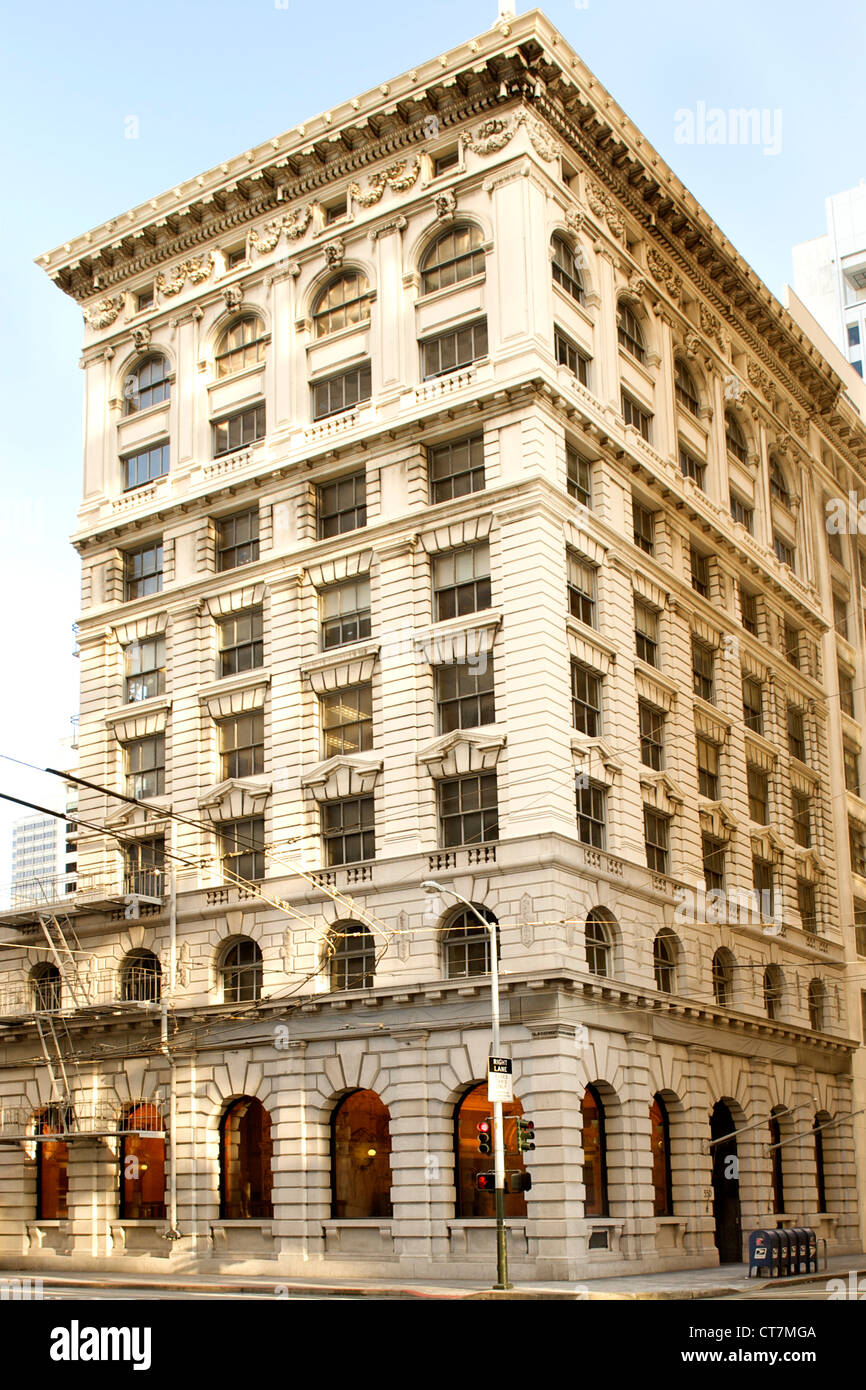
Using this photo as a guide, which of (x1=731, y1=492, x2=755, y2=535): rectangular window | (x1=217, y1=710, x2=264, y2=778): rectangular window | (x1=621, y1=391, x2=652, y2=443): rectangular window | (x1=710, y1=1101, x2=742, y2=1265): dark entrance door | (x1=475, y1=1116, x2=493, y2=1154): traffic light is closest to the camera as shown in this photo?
(x1=475, y1=1116, x2=493, y2=1154): traffic light

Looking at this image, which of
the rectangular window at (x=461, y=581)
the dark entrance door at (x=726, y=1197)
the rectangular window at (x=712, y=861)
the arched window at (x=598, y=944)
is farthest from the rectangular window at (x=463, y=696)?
the dark entrance door at (x=726, y=1197)

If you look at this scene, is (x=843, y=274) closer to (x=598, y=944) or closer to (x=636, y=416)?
(x=636, y=416)

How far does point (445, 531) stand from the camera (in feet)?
141

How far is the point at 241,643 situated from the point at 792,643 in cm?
2537

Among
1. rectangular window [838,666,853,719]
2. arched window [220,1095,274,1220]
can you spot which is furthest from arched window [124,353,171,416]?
rectangular window [838,666,853,719]

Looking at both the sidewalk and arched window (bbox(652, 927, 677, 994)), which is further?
arched window (bbox(652, 927, 677, 994))

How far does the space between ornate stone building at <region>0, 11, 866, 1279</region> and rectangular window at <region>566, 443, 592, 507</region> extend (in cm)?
16

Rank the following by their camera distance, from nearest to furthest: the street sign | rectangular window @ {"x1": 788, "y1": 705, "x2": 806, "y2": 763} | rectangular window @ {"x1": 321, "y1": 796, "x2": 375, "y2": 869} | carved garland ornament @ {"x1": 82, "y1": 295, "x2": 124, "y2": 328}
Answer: the street sign
rectangular window @ {"x1": 321, "y1": 796, "x2": 375, "y2": 869}
carved garland ornament @ {"x1": 82, "y1": 295, "x2": 124, "y2": 328}
rectangular window @ {"x1": 788, "y1": 705, "x2": 806, "y2": 763}

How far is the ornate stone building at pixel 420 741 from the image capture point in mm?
39375

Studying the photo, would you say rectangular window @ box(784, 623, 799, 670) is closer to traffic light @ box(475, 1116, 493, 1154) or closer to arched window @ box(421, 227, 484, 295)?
arched window @ box(421, 227, 484, 295)

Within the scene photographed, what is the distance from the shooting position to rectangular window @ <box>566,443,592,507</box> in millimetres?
44750

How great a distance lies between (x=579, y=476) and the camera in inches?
1785

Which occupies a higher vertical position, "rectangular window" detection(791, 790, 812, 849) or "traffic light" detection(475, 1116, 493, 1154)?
"rectangular window" detection(791, 790, 812, 849)

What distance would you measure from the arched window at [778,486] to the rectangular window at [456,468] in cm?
2188
